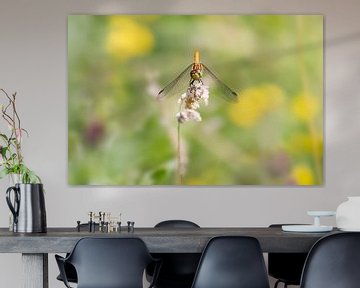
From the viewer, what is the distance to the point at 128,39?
6.08 meters

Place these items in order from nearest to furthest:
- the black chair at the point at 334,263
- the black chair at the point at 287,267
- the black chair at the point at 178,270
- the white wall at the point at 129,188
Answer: the black chair at the point at 334,263, the black chair at the point at 178,270, the black chair at the point at 287,267, the white wall at the point at 129,188

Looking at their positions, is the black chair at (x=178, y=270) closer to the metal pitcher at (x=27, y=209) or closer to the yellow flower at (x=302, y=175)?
the metal pitcher at (x=27, y=209)

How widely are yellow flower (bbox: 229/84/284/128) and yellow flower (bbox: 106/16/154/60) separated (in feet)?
2.74

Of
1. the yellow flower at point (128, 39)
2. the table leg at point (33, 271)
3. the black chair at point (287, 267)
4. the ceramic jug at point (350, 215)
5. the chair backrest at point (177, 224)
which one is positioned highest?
the yellow flower at point (128, 39)

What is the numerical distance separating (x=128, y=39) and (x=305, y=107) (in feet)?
4.90

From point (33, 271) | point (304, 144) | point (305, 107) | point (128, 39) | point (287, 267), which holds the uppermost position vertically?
point (128, 39)

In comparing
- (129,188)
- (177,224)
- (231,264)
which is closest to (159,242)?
(231,264)

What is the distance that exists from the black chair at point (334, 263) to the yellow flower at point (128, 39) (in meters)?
2.83

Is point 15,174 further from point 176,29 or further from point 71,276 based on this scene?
point 176,29

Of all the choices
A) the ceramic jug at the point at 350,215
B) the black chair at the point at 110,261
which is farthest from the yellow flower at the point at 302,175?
the black chair at the point at 110,261

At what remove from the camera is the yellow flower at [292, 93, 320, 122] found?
6102 mm

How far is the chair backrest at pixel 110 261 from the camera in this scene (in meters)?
3.76

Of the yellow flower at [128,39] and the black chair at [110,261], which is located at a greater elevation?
the yellow flower at [128,39]

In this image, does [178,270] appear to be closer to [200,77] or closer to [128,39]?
[200,77]
